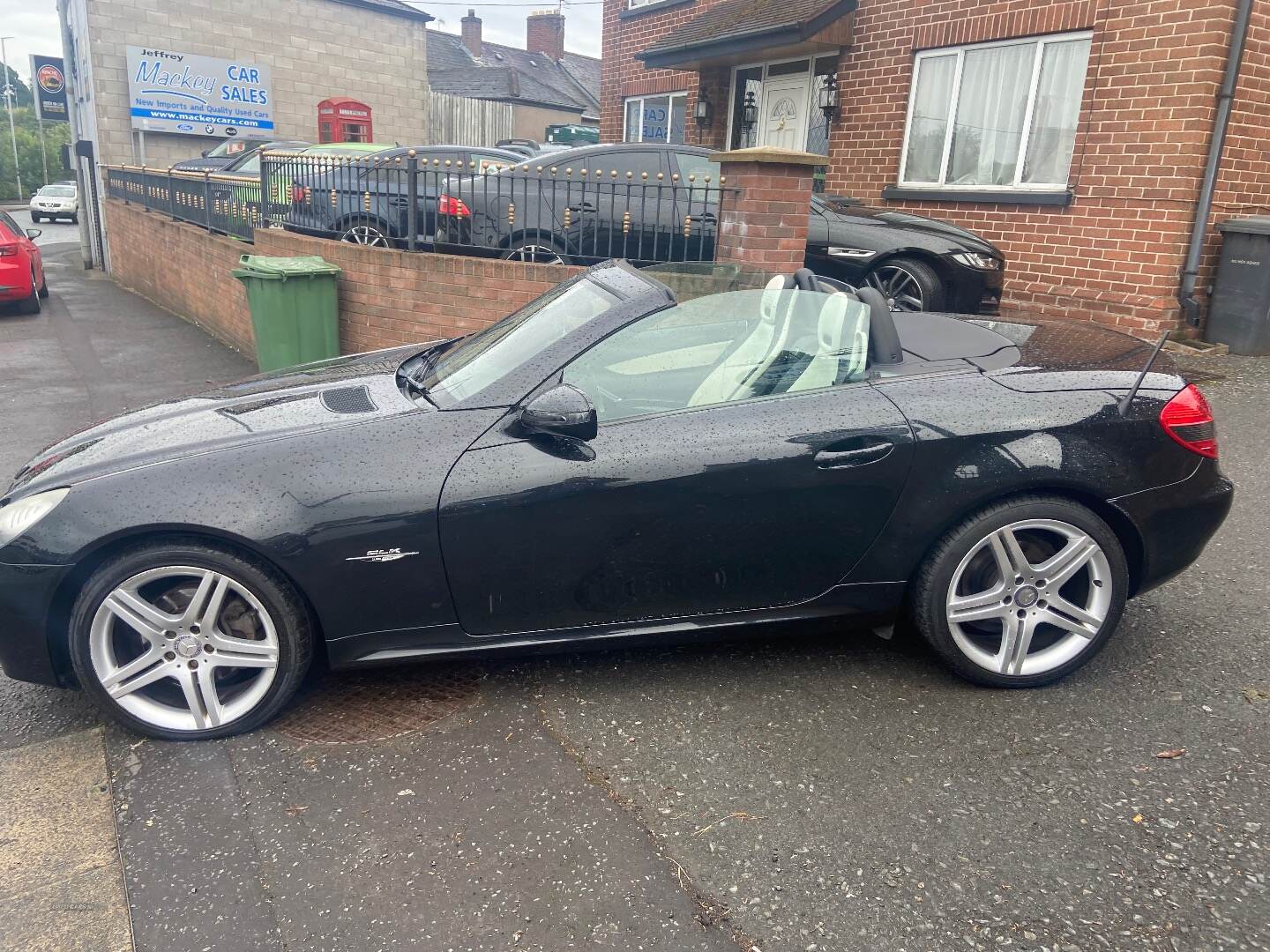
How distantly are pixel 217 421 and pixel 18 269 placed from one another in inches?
442

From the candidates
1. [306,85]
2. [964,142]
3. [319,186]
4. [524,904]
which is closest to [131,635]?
[524,904]

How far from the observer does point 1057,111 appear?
936cm

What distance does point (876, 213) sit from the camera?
855 cm

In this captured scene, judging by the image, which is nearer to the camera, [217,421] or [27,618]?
[27,618]

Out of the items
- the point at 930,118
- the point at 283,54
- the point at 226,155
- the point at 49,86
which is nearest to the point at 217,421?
the point at 930,118

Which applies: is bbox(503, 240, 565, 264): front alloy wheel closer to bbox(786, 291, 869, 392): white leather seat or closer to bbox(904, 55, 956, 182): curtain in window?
bbox(786, 291, 869, 392): white leather seat

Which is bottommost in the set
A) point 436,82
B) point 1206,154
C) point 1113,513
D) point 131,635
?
point 131,635

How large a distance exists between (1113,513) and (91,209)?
19.9m

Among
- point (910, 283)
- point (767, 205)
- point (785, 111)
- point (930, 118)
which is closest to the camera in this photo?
point (767, 205)

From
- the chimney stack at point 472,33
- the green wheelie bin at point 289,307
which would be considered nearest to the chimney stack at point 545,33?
the chimney stack at point 472,33

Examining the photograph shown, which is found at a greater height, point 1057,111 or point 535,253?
point 1057,111

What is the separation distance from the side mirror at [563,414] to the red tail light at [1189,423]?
6.45ft

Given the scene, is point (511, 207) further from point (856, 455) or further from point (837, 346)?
point (856, 455)

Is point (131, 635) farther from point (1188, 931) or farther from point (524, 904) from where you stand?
point (1188, 931)
